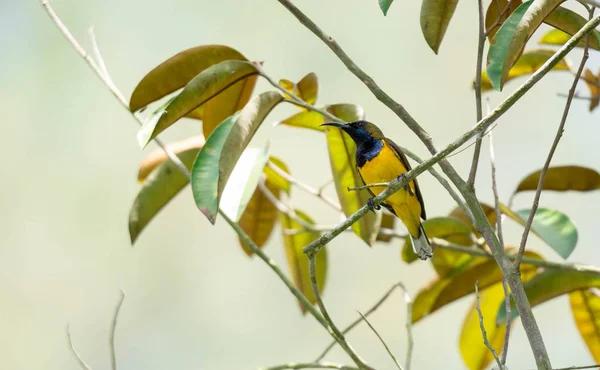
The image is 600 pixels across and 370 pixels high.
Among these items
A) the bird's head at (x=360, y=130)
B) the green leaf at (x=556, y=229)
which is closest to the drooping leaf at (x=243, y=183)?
the bird's head at (x=360, y=130)

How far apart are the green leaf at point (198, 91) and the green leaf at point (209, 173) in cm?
11

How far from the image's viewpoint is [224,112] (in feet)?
6.79

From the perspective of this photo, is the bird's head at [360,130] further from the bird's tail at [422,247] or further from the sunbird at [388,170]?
the bird's tail at [422,247]

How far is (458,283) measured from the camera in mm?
2312

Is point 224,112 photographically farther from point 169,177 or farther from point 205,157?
point 205,157

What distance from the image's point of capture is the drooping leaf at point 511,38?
1.42 m

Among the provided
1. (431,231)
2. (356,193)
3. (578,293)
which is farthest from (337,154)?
(578,293)

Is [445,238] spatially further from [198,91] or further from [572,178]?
[198,91]

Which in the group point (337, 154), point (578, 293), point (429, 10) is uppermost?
point (429, 10)

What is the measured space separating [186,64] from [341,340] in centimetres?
88

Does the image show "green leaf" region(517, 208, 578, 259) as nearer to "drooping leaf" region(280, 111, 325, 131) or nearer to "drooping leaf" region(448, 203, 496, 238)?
"drooping leaf" region(448, 203, 496, 238)

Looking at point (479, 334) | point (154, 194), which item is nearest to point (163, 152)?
point (154, 194)

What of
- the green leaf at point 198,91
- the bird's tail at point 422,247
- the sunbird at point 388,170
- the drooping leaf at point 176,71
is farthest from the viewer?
the sunbird at point 388,170

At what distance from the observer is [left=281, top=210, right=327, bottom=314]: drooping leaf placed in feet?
8.59
